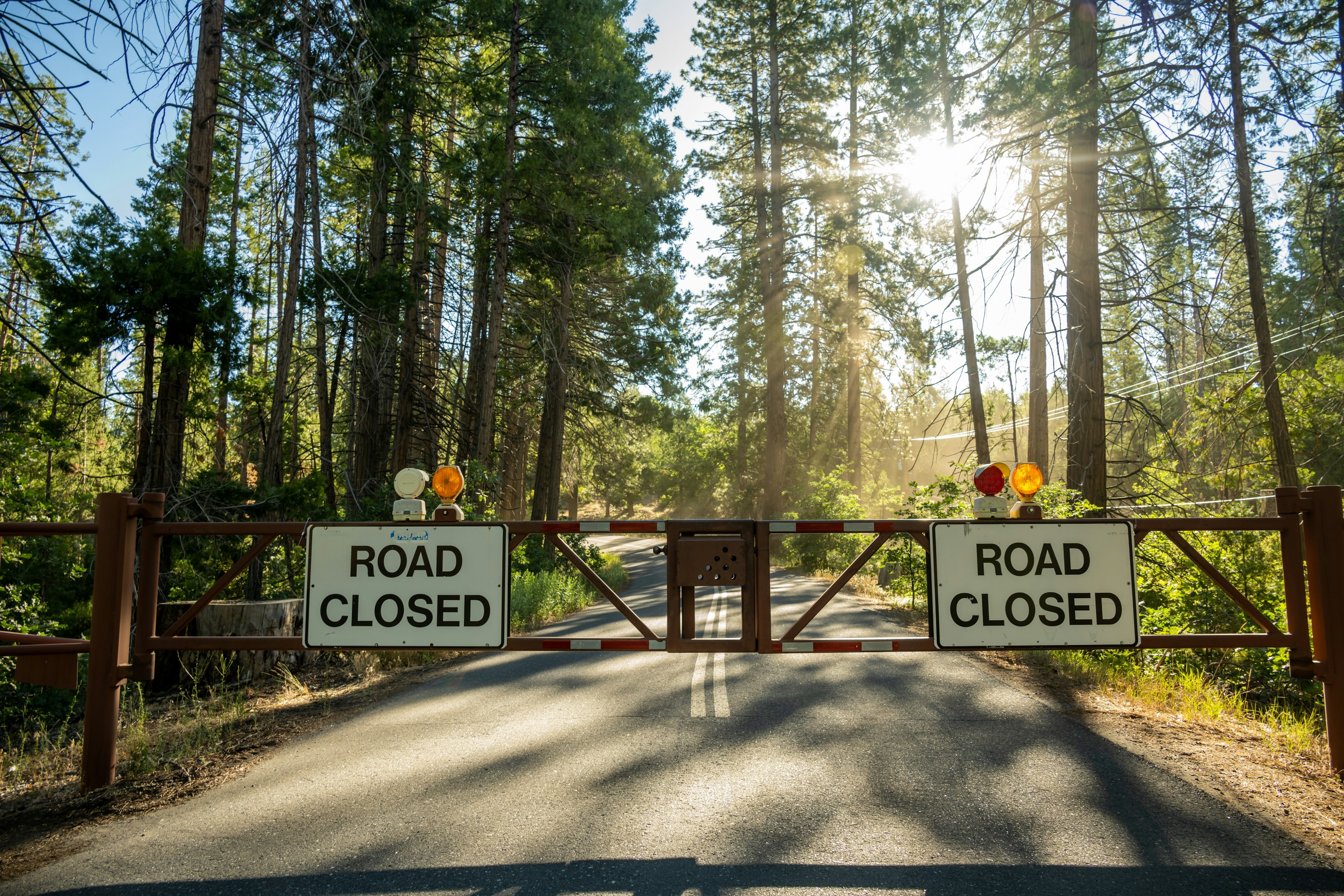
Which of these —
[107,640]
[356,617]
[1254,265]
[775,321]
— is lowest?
[107,640]

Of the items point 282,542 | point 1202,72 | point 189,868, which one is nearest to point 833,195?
point 1202,72

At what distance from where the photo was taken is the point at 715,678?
7.22m

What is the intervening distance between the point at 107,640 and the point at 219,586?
821mm

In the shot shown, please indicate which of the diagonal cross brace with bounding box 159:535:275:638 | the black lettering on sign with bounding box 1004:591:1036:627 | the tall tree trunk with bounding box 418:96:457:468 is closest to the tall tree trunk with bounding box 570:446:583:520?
the tall tree trunk with bounding box 418:96:457:468

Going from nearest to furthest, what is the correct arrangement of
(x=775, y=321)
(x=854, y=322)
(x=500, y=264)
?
(x=500, y=264)
(x=775, y=321)
(x=854, y=322)

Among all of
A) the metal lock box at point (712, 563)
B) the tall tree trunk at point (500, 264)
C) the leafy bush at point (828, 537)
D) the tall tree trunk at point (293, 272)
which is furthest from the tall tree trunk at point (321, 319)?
the leafy bush at point (828, 537)

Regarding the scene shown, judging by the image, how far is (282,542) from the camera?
38.1 ft

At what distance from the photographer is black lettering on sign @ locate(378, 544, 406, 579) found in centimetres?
427

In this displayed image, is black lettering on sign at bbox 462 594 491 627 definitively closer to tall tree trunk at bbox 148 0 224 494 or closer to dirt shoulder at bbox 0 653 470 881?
dirt shoulder at bbox 0 653 470 881

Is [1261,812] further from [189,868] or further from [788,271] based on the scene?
[788,271]

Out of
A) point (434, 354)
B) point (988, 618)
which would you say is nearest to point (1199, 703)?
point (988, 618)

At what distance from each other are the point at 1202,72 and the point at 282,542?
14.0m

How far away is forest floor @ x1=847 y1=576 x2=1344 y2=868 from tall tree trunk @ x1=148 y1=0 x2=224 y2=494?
31.9 ft

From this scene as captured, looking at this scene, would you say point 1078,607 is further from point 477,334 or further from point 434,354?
point 477,334
